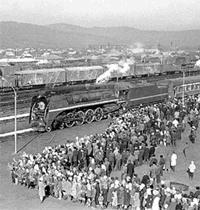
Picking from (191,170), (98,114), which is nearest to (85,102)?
(98,114)

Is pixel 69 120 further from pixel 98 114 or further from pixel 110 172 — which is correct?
pixel 110 172

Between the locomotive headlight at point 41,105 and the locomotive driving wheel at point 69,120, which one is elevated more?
the locomotive headlight at point 41,105

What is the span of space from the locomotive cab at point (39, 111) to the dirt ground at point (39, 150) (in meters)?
0.74

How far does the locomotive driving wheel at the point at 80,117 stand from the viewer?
23642 mm

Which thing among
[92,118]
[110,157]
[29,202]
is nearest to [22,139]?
[92,118]

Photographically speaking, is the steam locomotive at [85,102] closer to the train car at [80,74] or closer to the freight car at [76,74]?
the freight car at [76,74]

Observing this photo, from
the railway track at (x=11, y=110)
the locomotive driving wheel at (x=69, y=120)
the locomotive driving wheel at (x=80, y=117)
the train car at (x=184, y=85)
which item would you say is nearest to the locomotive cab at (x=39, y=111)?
the railway track at (x=11, y=110)

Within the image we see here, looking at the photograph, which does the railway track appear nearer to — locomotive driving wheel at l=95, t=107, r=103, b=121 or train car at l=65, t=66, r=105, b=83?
locomotive driving wheel at l=95, t=107, r=103, b=121

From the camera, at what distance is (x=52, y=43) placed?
7446 inches

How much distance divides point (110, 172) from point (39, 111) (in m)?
6.94

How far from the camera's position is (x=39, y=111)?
822 inches

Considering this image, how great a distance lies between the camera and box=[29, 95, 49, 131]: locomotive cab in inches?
818

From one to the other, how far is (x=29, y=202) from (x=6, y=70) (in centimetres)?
3260

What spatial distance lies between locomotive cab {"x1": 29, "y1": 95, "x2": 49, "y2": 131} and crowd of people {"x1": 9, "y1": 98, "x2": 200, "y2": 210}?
13.1 ft
